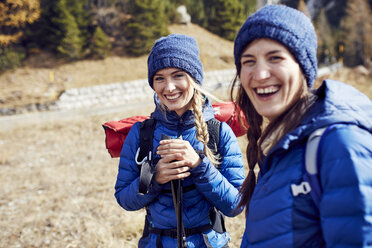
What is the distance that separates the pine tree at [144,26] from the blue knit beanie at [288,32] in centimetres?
2005

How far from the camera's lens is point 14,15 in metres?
18.4

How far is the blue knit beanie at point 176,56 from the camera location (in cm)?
188

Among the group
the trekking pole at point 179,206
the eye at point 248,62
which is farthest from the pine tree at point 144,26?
the eye at point 248,62

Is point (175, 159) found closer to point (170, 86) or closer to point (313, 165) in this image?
point (170, 86)

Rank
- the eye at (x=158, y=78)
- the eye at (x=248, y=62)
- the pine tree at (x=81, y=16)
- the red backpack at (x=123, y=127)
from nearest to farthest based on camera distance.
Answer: the eye at (x=248, y=62) < the eye at (x=158, y=78) < the red backpack at (x=123, y=127) < the pine tree at (x=81, y=16)

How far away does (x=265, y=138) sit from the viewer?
4.22 ft

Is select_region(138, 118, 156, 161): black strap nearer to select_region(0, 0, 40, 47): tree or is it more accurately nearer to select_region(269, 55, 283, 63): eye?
select_region(269, 55, 283, 63): eye

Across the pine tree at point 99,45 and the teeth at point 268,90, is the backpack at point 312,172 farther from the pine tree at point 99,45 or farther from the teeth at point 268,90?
the pine tree at point 99,45

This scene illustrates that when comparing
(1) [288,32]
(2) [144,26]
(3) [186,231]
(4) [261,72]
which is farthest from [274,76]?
(2) [144,26]

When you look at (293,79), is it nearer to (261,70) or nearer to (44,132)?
(261,70)

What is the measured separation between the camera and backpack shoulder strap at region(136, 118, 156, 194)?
171cm

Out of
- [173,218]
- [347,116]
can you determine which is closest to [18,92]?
[173,218]

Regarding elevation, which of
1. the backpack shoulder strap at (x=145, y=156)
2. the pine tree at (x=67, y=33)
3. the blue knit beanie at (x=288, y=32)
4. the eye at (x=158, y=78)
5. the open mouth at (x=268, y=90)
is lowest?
the pine tree at (x=67, y=33)

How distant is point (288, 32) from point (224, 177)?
101 cm
